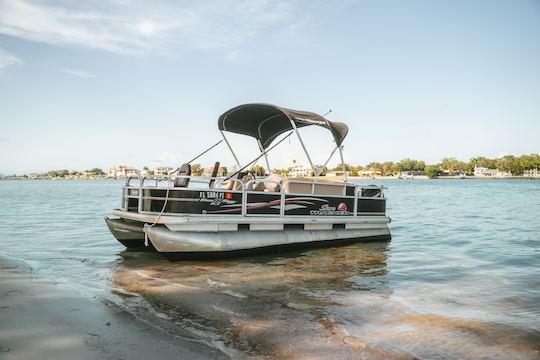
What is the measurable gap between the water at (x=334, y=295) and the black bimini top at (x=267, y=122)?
3.23 m

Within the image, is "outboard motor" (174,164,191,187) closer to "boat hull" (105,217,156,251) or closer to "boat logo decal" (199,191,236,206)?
"boat logo decal" (199,191,236,206)

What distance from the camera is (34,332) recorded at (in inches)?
186

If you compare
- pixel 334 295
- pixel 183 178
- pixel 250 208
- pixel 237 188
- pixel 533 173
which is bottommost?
pixel 334 295

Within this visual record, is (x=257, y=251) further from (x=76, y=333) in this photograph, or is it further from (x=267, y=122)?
(x=76, y=333)

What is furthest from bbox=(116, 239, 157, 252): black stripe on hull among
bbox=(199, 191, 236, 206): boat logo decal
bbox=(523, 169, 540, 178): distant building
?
bbox=(523, 169, 540, 178): distant building

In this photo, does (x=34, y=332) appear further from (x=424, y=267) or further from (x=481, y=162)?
(x=481, y=162)

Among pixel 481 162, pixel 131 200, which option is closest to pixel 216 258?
pixel 131 200

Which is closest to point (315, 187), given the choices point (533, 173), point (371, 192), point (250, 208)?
point (250, 208)

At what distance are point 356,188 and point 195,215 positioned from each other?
4.82 metres

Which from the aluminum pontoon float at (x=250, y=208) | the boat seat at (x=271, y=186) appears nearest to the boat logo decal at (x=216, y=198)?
the aluminum pontoon float at (x=250, y=208)

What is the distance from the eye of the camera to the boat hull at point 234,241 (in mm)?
8445

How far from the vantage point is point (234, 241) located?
904 cm

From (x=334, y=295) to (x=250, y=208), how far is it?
10.6 ft

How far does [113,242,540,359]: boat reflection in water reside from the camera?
462 cm
